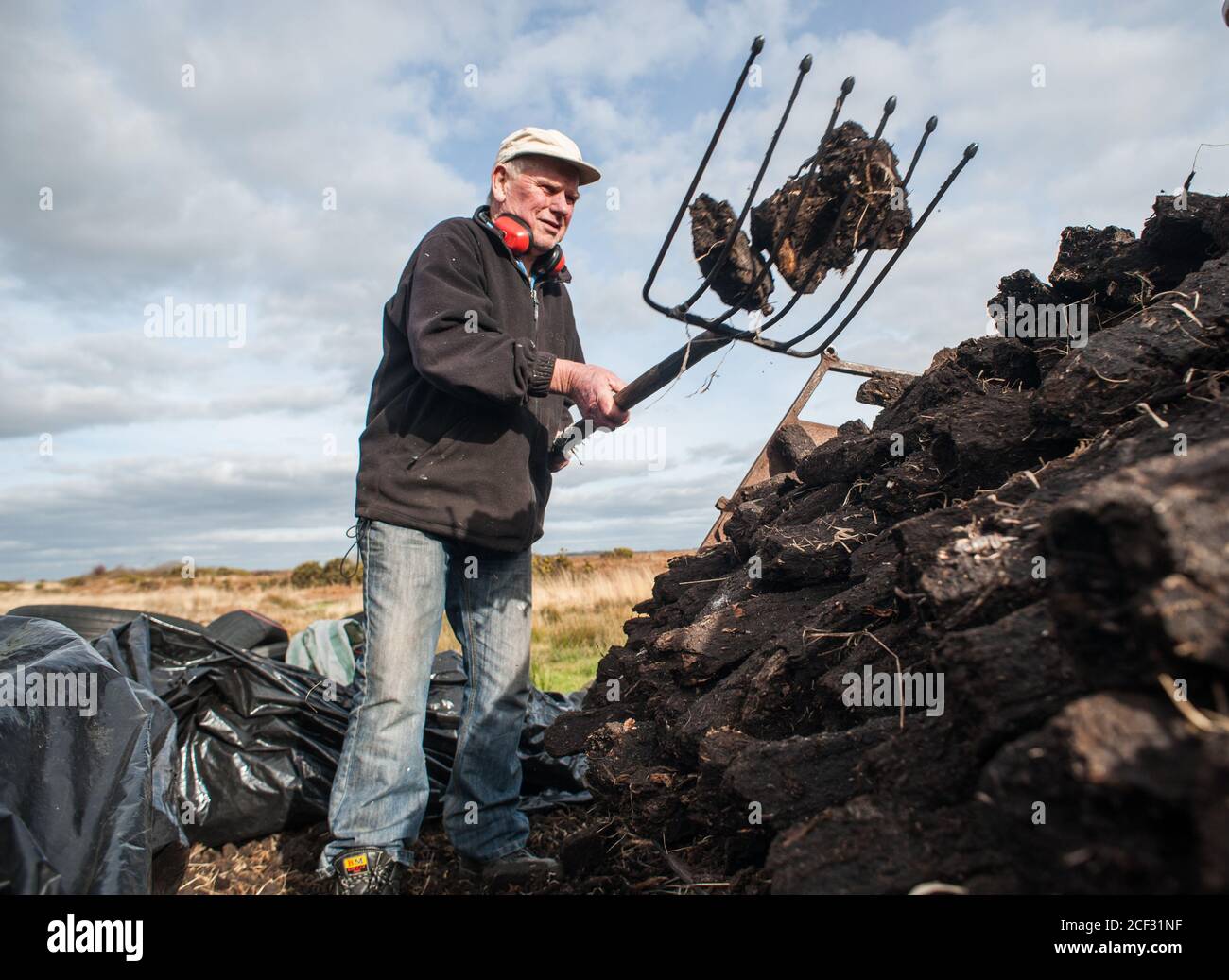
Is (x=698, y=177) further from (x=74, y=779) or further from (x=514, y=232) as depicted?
(x=74, y=779)

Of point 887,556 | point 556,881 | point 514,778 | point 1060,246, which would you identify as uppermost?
point 1060,246

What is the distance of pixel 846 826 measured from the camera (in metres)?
1.27

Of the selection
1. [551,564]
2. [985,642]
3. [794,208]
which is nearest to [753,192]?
[794,208]

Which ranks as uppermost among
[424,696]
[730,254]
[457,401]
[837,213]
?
[837,213]

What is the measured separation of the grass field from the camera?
7930 millimetres

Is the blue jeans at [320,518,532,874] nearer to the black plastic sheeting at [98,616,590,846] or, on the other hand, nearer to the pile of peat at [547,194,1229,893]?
the pile of peat at [547,194,1229,893]

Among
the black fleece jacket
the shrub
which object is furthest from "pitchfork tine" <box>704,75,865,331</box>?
the shrub

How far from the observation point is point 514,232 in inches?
→ 109

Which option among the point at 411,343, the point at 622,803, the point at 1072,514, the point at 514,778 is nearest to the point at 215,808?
the point at 514,778

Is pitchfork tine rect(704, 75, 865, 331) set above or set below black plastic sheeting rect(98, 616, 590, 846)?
above

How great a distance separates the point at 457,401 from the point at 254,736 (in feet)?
5.69

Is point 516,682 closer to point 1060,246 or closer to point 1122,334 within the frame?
point 1122,334

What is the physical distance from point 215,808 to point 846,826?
2.68m

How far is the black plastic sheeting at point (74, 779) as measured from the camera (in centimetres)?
185
